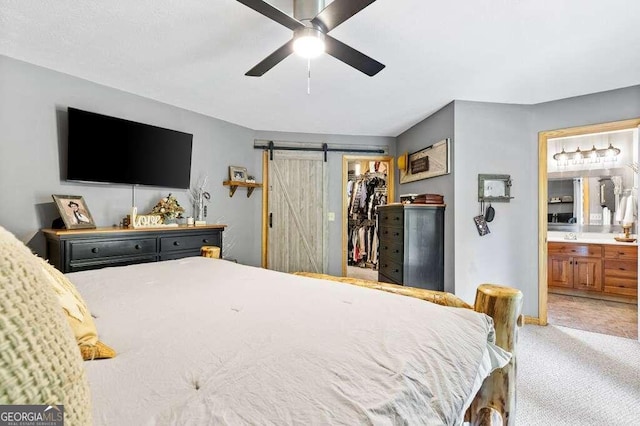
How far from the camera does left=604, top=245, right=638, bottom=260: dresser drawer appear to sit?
12.1 ft

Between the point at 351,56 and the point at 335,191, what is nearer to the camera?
the point at 351,56

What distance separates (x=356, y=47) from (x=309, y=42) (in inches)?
25.8

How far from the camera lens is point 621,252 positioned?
12.4 feet

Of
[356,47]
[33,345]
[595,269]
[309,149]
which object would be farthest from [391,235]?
[33,345]

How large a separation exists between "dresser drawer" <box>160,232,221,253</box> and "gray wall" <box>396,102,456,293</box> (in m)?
2.59

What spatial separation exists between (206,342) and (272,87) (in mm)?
2536

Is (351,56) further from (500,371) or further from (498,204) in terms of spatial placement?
(498,204)

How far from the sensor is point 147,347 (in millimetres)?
774

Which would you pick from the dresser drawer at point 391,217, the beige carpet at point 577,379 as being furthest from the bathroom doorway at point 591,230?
the dresser drawer at point 391,217

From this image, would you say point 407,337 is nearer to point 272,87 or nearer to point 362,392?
point 362,392

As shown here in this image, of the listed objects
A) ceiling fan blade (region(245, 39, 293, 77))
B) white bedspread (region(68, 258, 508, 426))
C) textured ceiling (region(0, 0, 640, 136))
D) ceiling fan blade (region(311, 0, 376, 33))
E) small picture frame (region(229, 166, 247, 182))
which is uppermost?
textured ceiling (region(0, 0, 640, 136))

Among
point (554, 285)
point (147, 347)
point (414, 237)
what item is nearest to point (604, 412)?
point (414, 237)

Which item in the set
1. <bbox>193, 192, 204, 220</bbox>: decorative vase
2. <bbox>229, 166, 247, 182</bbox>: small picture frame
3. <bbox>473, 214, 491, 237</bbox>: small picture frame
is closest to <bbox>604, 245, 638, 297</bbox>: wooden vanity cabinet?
<bbox>473, 214, 491, 237</bbox>: small picture frame

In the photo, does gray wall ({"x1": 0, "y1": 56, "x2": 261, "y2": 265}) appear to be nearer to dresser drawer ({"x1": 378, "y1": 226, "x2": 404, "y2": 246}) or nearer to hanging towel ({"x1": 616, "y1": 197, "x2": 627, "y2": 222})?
dresser drawer ({"x1": 378, "y1": 226, "x2": 404, "y2": 246})
